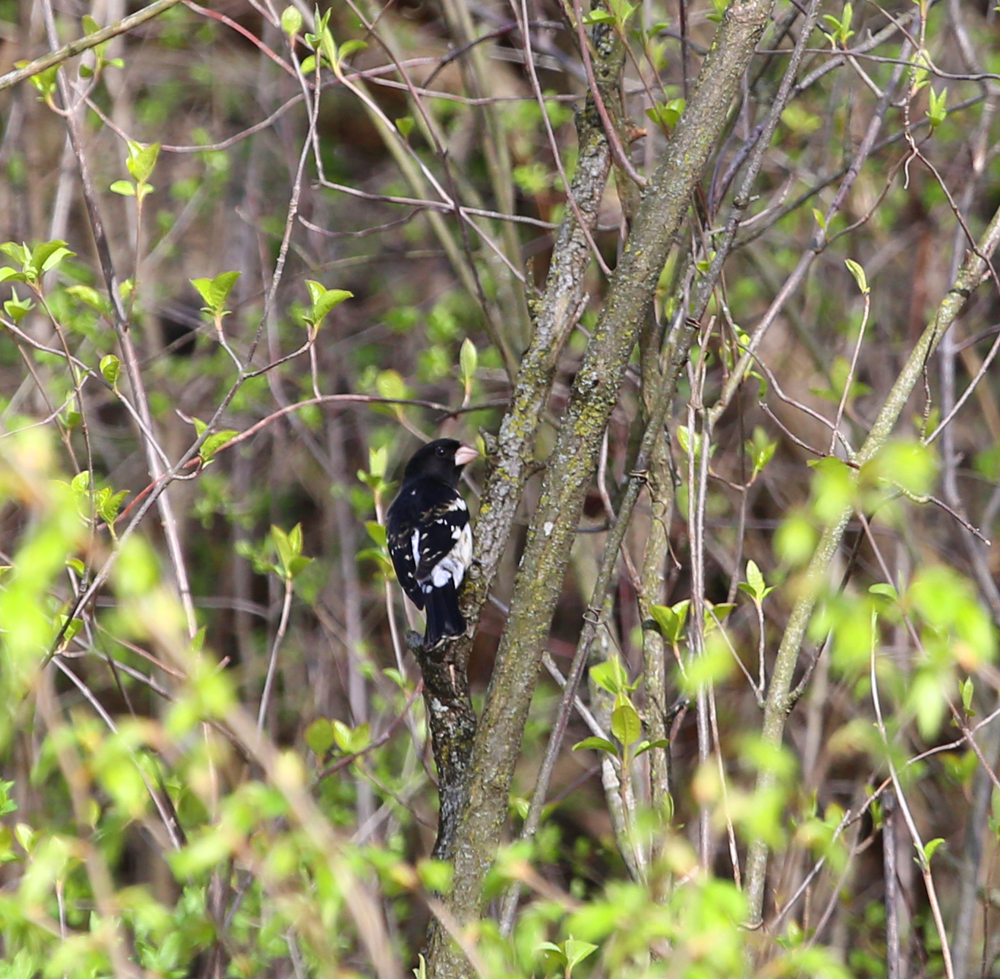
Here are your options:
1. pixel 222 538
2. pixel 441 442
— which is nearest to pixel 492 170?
pixel 441 442

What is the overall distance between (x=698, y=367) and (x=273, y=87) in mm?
4469

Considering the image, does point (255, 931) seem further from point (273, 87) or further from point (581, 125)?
point (273, 87)

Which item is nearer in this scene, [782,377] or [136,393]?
[136,393]

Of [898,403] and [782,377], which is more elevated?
[898,403]

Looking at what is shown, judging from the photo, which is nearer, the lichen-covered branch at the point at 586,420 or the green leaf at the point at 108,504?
the lichen-covered branch at the point at 586,420

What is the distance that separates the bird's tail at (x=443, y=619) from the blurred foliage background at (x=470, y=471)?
0.22 meters

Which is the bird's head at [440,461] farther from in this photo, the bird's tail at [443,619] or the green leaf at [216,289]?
the green leaf at [216,289]

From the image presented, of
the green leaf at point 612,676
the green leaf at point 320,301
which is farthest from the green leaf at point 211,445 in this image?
the green leaf at point 612,676

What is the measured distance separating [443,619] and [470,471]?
2.53 meters

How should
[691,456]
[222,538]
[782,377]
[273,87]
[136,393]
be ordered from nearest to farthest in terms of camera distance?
[691,456], [136,393], [782,377], [273,87], [222,538]

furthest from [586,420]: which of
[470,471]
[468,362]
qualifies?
[470,471]

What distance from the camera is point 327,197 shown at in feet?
20.8

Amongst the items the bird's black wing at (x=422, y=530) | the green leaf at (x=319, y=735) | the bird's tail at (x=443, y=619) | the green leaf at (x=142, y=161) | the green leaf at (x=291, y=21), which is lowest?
the green leaf at (x=319, y=735)

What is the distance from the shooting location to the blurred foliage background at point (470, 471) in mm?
1957
